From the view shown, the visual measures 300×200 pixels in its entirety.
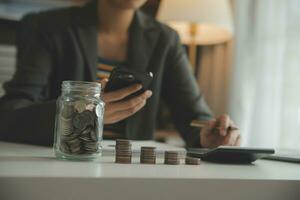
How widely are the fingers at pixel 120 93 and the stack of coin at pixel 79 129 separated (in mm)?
141

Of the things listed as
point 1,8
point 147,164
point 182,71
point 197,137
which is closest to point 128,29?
point 182,71

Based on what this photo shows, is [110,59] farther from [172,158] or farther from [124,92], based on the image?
[172,158]

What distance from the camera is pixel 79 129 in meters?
0.53

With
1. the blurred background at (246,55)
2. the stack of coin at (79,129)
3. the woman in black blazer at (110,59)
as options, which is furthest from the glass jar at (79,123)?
the blurred background at (246,55)

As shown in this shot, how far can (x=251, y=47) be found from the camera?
1938 mm

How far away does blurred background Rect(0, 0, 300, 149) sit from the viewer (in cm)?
163

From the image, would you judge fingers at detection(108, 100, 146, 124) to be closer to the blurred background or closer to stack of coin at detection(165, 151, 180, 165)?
stack of coin at detection(165, 151, 180, 165)

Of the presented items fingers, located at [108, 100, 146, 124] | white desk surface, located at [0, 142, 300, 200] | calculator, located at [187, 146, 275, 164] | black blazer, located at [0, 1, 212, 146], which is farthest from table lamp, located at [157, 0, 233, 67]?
white desk surface, located at [0, 142, 300, 200]

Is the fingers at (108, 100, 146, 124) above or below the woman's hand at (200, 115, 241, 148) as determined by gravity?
above

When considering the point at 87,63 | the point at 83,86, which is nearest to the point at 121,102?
the point at 83,86

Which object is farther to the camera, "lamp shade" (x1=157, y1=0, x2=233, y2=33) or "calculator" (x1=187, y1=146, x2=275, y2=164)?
"lamp shade" (x1=157, y1=0, x2=233, y2=33)

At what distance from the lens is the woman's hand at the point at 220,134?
0.88m

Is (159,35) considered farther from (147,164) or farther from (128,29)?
(147,164)

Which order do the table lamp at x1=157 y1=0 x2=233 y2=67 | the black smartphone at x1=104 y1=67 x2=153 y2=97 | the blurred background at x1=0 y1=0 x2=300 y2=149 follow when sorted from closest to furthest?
the black smartphone at x1=104 y1=67 x2=153 y2=97 < the blurred background at x1=0 y1=0 x2=300 y2=149 < the table lamp at x1=157 y1=0 x2=233 y2=67
